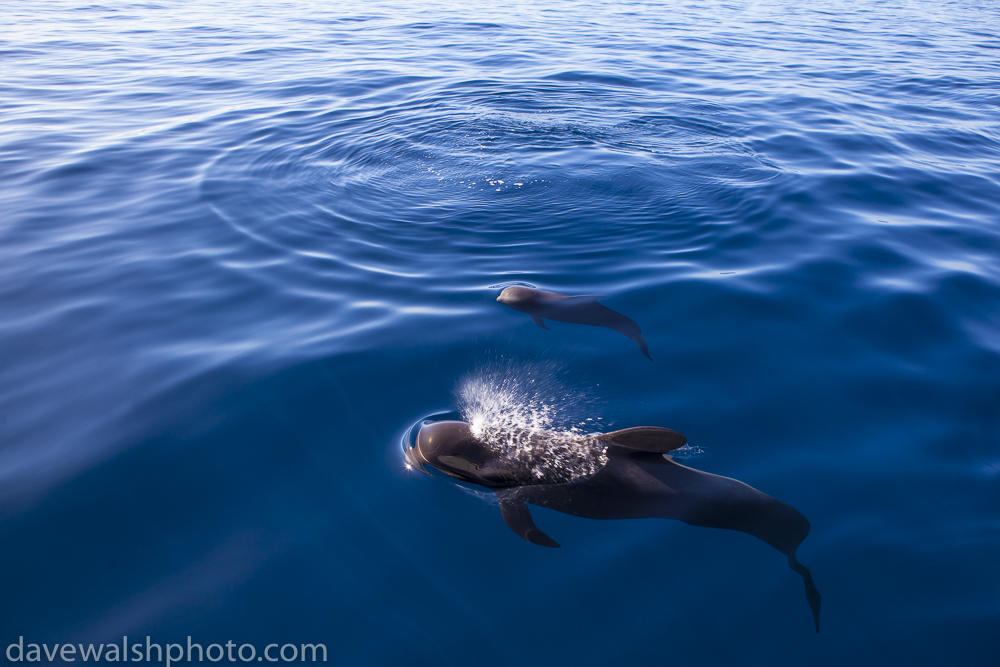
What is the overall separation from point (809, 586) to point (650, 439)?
126 centimetres

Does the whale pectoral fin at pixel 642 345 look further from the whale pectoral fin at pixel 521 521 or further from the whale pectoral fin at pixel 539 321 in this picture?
the whale pectoral fin at pixel 521 521

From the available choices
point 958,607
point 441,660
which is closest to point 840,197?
point 958,607

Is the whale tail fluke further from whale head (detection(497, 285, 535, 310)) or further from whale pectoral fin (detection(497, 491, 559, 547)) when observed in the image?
whale head (detection(497, 285, 535, 310))

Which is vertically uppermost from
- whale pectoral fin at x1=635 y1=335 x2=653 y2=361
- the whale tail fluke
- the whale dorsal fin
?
the whale dorsal fin

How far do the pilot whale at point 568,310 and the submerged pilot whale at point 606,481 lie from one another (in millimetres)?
1605

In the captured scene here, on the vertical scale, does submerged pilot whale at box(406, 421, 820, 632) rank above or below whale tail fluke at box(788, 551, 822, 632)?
above

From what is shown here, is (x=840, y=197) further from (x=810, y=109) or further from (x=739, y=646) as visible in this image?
(x=739, y=646)

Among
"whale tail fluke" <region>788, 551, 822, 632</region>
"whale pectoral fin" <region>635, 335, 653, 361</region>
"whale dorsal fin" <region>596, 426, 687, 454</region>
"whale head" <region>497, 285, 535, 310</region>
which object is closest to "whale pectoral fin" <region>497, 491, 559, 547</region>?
"whale dorsal fin" <region>596, 426, 687, 454</region>

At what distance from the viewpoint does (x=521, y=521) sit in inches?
152

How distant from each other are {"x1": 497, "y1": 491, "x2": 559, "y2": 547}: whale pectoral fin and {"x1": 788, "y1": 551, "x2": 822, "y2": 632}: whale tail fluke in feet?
4.88

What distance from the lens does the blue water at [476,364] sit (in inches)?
136

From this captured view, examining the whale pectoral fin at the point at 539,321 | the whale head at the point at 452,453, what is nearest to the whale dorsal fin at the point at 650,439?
the whale head at the point at 452,453

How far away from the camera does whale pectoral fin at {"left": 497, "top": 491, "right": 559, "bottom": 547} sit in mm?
3742

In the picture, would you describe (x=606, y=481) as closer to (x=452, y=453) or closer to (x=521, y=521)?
(x=521, y=521)
